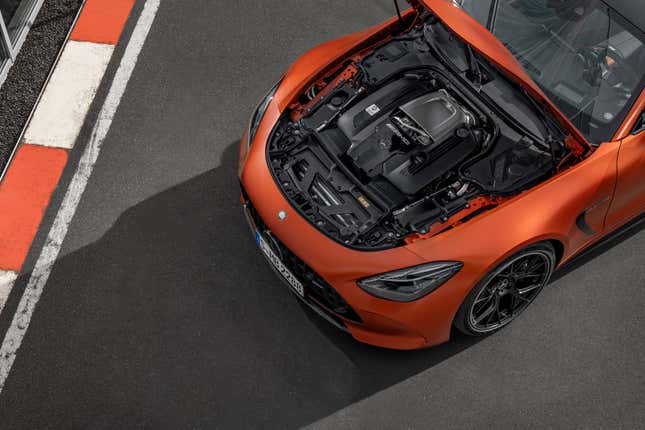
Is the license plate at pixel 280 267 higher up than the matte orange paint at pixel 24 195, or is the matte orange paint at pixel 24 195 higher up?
the license plate at pixel 280 267

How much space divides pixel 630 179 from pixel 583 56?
2.73ft

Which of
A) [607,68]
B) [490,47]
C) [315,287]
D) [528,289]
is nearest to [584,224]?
[528,289]

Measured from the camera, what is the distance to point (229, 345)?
614 cm

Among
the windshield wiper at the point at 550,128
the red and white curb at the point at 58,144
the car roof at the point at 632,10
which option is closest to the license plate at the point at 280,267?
the red and white curb at the point at 58,144

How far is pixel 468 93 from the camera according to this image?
6.03m

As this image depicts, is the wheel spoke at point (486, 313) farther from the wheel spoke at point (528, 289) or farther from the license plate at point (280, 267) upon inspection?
the license plate at point (280, 267)

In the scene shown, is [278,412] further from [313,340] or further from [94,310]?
[94,310]

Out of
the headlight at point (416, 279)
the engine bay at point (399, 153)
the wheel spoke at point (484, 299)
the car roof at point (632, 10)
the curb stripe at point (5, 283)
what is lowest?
the curb stripe at point (5, 283)

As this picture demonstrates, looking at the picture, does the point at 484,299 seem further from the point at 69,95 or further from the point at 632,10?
the point at 69,95

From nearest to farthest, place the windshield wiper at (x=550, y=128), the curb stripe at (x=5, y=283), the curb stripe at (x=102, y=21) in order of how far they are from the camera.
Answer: the windshield wiper at (x=550, y=128) → the curb stripe at (x=5, y=283) → the curb stripe at (x=102, y=21)

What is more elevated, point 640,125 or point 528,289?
point 640,125

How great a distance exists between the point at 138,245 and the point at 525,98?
2.87 meters

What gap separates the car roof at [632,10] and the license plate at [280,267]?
263cm

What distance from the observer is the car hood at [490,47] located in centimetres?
538
